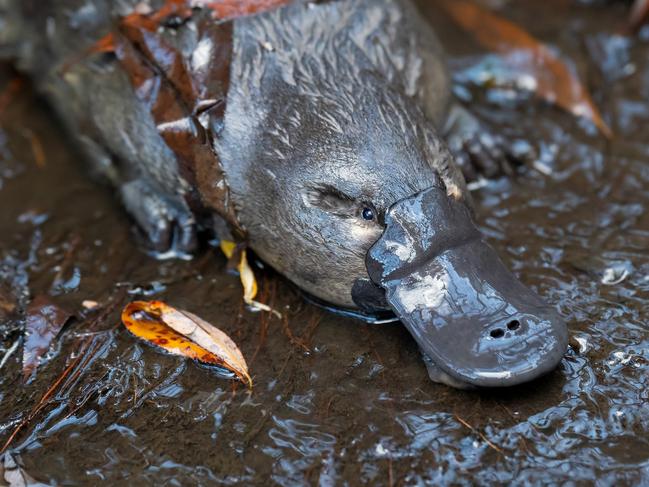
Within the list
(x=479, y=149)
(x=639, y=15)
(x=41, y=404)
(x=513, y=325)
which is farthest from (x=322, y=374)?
(x=639, y=15)

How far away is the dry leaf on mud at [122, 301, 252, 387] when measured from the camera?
8.05 feet

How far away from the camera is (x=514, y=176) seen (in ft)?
11.1

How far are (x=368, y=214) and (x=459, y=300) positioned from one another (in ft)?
1.24

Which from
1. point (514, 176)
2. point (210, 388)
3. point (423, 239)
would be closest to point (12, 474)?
point (210, 388)

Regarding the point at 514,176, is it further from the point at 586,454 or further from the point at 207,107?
the point at 586,454

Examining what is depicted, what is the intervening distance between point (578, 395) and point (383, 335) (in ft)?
1.94

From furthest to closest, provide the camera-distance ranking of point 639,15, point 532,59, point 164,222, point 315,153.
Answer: point 639,15
point 532,59
point 164,222
point 315,153

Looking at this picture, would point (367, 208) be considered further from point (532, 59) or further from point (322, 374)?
point (532, 59)

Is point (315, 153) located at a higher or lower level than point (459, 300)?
higher

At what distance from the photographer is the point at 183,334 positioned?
100 inches

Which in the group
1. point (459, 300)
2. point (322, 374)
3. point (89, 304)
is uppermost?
point (459, 300)

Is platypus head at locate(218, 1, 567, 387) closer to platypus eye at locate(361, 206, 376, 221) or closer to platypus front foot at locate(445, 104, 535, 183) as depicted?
platypus eye at locate(361, 206, 376, 221)

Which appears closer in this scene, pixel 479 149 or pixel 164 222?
pixel 164 222

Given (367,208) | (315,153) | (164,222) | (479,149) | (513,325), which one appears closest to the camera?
(513,325)
